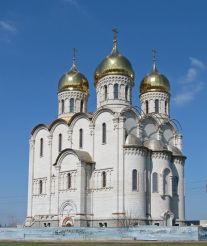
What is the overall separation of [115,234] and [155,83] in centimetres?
2007

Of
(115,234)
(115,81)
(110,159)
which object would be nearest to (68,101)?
(115,81)

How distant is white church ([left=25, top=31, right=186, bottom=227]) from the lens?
1581 inches

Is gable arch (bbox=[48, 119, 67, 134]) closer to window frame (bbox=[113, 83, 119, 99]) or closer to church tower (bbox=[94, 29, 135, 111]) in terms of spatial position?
church tower (bbox=[94, 29, 135, 111])

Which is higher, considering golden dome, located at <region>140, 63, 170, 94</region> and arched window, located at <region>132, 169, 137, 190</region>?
golden dome, located at <region>140, 63, 170, 94</region>

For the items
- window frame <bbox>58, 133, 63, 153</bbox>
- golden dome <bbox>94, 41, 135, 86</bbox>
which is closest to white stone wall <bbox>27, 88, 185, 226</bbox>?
window frame <bbox>58, 133, 63, 153</bbox>

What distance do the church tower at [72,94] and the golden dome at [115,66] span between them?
13.4 feet

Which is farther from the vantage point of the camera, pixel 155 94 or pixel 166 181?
pixel 155 94

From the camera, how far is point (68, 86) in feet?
161

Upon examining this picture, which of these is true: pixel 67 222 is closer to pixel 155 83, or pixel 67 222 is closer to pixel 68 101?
pixel 68 101

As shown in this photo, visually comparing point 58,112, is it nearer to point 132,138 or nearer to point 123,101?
point 123,101

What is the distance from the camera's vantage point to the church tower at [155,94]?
48.2 m

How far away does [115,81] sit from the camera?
4450 centimetres

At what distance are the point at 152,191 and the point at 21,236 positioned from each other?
12055 mm

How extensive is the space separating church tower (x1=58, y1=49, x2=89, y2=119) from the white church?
11 cm
